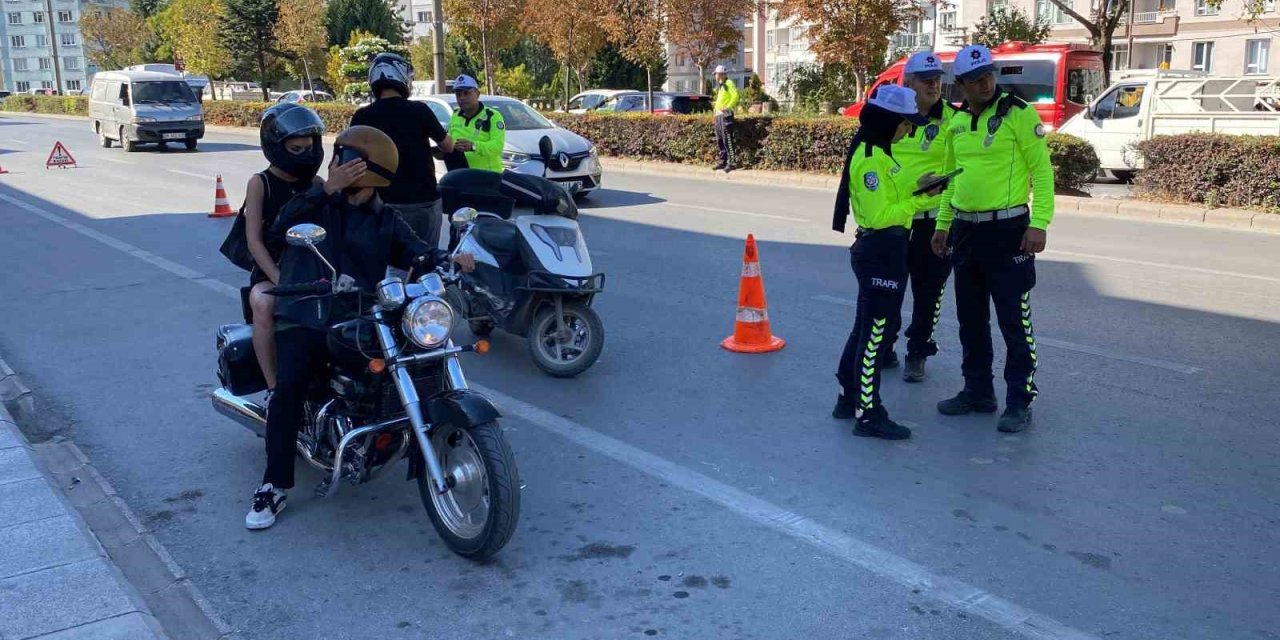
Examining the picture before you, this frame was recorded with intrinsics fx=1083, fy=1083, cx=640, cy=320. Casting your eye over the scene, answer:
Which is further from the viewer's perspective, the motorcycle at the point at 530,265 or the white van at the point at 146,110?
the white van at the point at 146,110

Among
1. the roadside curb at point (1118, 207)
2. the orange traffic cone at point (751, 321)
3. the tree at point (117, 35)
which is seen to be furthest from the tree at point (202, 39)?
the orange traffic cone at point (751, 321)

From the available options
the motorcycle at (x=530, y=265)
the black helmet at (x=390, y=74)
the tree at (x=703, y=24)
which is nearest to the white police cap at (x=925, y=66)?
the motorcycle at (x=530, y=265)

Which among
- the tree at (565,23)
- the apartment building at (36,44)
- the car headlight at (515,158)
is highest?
the apartment building at (36,44)

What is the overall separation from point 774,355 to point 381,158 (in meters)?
3.45

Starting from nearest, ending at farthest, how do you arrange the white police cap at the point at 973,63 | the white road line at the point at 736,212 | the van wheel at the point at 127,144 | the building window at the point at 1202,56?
1. the white police cap at the point at 973,63
2. the white road line at the point at 736,212
3. the van wheel at the point at 127,144
4. the building window at the point at 1202,56

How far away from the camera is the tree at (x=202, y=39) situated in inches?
1959

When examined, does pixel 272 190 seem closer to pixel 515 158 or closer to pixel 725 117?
pixel 515 158

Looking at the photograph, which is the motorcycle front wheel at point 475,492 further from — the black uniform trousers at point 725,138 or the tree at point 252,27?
the tree at point 252,27

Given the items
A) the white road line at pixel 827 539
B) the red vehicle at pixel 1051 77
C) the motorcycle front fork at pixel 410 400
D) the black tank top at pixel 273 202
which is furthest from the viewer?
the red vehicle at pixel 1051 77

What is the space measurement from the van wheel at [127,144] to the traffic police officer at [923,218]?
26.0 meters

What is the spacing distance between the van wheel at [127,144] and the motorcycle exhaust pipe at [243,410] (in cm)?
2532

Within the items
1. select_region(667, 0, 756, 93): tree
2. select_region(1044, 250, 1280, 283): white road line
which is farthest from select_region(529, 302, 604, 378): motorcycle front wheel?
select_region(667, 0, 756, 93): tree

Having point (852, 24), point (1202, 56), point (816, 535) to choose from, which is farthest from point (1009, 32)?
point (816, 535)

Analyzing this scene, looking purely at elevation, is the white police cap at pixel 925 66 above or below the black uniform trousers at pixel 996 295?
above
